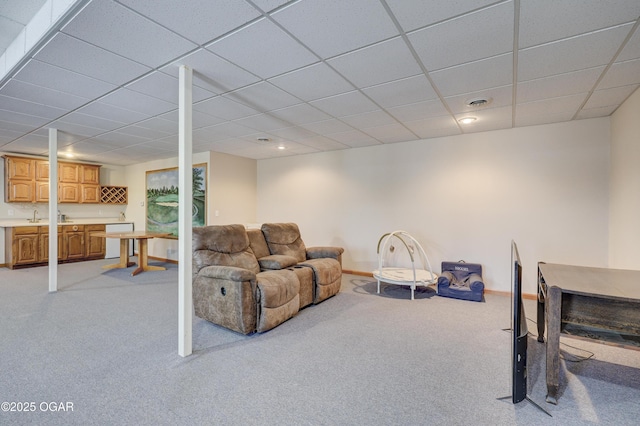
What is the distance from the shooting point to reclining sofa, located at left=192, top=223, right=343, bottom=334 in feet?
9.83

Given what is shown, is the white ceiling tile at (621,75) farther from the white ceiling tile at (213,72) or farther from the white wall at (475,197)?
the white ceiling tile at (213,72)

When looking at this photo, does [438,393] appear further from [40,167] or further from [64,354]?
[40,167]

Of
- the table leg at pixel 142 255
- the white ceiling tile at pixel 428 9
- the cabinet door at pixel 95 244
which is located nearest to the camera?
A: the white ceiling tile at pixel 428 9

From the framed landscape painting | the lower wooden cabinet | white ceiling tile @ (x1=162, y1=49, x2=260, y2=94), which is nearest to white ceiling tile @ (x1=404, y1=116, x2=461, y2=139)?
white ceiling tile @ (x1=162, y1=49, x2=260, y2=94)

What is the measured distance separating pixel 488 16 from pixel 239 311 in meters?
3.13

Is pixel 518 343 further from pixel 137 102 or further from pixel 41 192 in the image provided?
Answer: pixel 41 192

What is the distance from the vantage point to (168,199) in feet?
22.8

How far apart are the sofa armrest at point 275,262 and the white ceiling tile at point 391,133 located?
7.52 ft

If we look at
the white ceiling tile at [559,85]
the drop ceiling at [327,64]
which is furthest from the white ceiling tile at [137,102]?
the white ceiling tile at [559,85]

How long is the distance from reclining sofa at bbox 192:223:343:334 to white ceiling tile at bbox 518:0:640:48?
302 centimetres

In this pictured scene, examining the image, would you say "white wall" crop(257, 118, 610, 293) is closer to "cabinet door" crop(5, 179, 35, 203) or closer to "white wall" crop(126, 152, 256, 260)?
"white wall" crop(126, 152, 256, 260)

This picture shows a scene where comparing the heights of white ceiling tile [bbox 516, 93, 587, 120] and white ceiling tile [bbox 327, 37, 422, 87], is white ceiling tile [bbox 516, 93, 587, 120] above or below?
below

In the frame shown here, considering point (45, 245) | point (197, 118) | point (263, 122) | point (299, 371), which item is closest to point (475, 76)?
point (263, 122)

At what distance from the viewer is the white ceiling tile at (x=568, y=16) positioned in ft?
5.77
